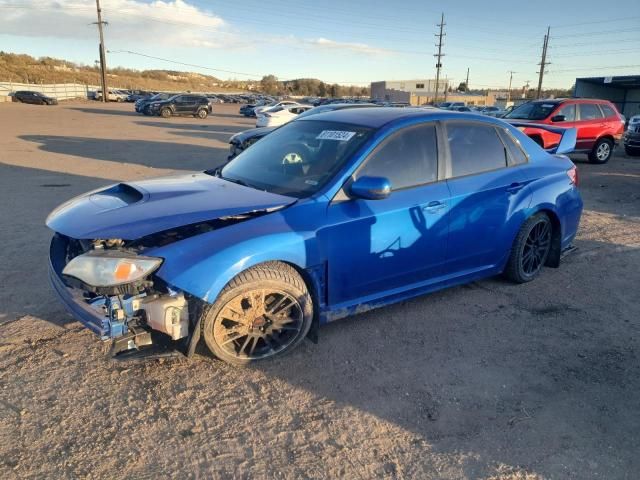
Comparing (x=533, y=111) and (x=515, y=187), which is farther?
(x=533, y=111)

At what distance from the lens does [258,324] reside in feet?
10.9

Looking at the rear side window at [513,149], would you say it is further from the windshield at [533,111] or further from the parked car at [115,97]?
the parked car at [115,97]

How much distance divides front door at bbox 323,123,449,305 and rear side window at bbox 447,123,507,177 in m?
0.23

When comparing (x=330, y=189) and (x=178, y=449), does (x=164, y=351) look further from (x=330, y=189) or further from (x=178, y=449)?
(x=330, y=189)

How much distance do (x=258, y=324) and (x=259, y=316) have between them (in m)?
0.06

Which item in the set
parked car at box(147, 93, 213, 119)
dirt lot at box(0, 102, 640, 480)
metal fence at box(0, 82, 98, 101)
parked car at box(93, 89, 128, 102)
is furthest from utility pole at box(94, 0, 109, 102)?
dirt lot at box(0, 102, 640, 480)

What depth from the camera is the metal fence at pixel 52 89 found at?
5777 cm

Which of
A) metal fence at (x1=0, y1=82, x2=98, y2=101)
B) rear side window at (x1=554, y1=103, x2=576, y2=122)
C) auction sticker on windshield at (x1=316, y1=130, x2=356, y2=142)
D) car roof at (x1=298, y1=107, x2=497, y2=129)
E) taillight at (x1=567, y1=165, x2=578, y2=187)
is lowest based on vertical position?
taillight at (x1=567, y1=165, x2=578, y2=187)

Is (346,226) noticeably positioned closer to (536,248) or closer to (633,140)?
(536,248)

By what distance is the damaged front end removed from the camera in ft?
9.43

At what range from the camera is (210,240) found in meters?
3.03

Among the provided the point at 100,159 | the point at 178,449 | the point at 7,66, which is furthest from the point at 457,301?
the point at 7,66

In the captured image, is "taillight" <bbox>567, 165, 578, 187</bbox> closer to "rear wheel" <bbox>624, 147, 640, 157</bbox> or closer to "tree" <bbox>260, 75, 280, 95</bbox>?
"rear wheel" <bbox>624, 147, 640, 157</bbox>

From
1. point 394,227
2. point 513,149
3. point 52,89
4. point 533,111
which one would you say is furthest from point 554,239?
point 52,89
